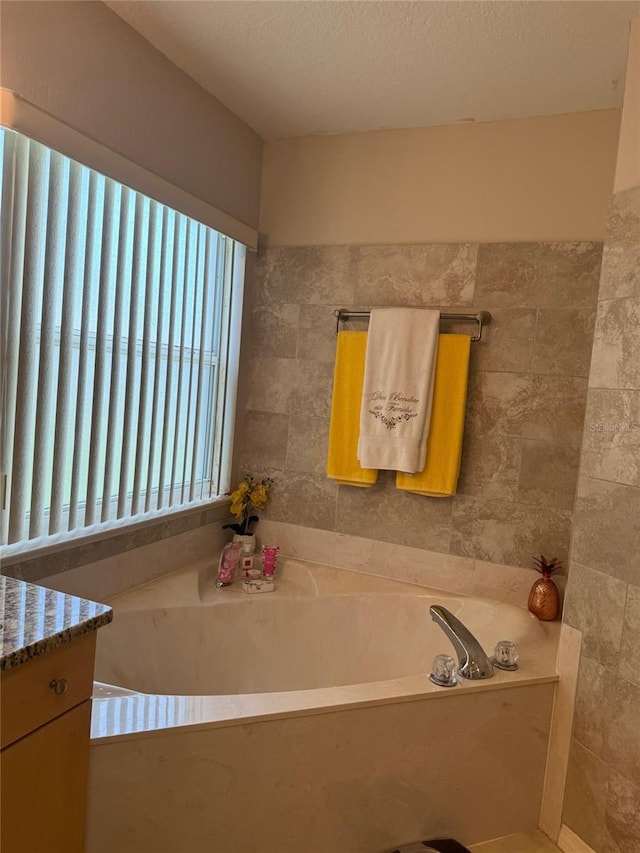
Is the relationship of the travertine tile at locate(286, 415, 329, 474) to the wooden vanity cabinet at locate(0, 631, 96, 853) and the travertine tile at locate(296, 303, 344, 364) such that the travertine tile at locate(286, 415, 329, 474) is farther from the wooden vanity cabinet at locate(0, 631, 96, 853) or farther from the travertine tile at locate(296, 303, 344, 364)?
the wooden vanity cabinet at locate(0, 631, 96, 853)

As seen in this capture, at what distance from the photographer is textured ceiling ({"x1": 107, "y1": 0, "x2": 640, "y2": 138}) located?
5.74ft

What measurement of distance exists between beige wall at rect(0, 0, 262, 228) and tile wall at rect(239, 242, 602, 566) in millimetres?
492

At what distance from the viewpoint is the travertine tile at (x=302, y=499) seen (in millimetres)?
2691

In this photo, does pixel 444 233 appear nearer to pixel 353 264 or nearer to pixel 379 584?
pixel 353 264

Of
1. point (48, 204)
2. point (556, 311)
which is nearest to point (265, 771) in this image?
point (48, 204)

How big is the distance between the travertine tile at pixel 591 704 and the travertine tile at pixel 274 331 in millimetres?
1689

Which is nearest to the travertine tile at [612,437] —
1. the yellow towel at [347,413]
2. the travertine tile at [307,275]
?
the yellow towel at [347,413]

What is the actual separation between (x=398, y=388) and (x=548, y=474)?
0.67m

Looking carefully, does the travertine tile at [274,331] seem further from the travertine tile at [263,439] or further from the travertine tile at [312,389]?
the travertine tile at [263,439]

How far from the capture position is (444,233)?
247 centimetres

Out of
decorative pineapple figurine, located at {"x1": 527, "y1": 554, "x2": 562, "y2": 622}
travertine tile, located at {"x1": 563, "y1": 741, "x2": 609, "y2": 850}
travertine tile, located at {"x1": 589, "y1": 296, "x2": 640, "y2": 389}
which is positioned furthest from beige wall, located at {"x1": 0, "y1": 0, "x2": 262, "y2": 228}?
travertine tile, located at {"x1": 563, "y1": 741, "x2": 609, "y2": 850}

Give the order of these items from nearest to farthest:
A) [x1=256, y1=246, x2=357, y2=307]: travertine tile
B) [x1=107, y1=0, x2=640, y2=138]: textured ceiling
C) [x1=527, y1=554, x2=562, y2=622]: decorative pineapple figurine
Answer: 1. [x1=107, y1=0, x2=640, y2=138]: textured ceiling
2. [x1=527, y1=554, x2=562, y2=622]: decorative pineapple figurine
3. [x1=256, y1=246, x2=357, y2=307]: travertine tile

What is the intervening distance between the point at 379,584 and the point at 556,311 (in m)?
1.30

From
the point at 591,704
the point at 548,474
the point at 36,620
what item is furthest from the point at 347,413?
the point at 36,620
